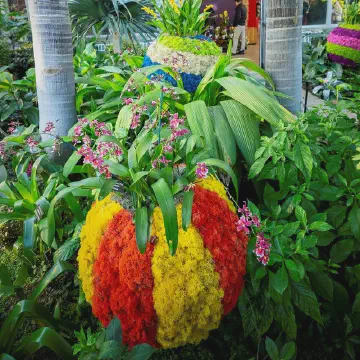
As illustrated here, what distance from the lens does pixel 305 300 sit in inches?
72.1

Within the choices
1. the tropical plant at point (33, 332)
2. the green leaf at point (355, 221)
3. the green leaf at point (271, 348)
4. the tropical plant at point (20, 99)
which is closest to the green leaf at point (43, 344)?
the tropical plant at point (33, 332)

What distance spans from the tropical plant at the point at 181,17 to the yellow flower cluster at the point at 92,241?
1.92m

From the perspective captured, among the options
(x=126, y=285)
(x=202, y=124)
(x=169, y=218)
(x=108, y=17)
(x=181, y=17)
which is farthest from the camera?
(x=108, y=17)

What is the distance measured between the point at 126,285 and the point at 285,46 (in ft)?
6.61

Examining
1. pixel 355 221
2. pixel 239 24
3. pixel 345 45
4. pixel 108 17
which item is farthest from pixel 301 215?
pixel 239 24

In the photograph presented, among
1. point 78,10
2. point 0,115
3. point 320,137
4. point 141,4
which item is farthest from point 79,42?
point 320,137

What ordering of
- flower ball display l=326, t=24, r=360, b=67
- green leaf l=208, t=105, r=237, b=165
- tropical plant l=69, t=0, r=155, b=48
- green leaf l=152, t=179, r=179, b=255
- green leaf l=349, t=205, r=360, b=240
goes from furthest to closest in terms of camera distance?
flower ball display l=326, t=24, r=360, b=67 < tropical plant l=69, t=0, r=155, b=48 < green leaf l=208, t=105, r=237, b=165 < green leaf l=349, t=205, r=360, b=240 < green leaf l=152, t=179, r=179, b=255

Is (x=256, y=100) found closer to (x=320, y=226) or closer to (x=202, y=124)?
(x=202, y=124)

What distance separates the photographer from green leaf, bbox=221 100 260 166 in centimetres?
247

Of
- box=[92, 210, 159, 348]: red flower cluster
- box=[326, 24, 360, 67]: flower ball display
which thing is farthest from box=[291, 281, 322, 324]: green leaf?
box=[326, 24, 360, 67]: flower ball display

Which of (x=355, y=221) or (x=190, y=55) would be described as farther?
(x=190, y=55)

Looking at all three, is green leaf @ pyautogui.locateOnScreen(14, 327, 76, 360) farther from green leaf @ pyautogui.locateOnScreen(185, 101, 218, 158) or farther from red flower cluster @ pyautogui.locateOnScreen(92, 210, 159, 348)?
green leaf @ pyautogui.locateOnScreen(185, 101, 218, 158)

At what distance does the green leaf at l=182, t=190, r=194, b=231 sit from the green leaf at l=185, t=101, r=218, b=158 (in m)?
0.72

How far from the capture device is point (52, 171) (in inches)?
107
